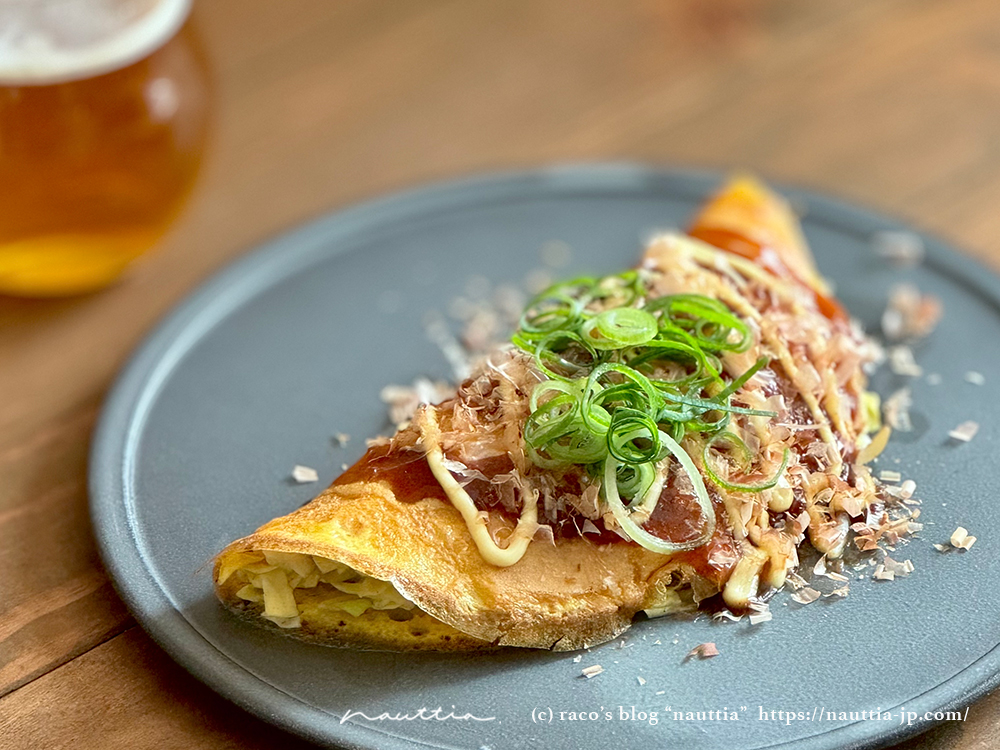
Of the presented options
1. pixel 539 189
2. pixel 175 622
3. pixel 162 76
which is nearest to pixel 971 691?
pixel 175 622

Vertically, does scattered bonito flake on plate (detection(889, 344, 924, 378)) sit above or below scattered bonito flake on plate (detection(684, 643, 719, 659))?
above

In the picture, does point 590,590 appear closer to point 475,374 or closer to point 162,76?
point 475,374

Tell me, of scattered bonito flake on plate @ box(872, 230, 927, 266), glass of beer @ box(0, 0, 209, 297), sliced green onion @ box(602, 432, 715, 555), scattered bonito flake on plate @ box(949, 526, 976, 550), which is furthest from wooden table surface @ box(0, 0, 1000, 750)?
scattered bonito flake on plate @ box(949, 526, 976, 550)

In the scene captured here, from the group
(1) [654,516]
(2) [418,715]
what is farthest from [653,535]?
(2) [418,715]

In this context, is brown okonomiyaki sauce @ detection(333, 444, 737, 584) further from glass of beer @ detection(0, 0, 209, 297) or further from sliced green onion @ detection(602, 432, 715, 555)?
glass of beer @ detection(0, 0, 209, 297)

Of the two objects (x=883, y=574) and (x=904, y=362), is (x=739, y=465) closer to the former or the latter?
(x=883, y=574)
